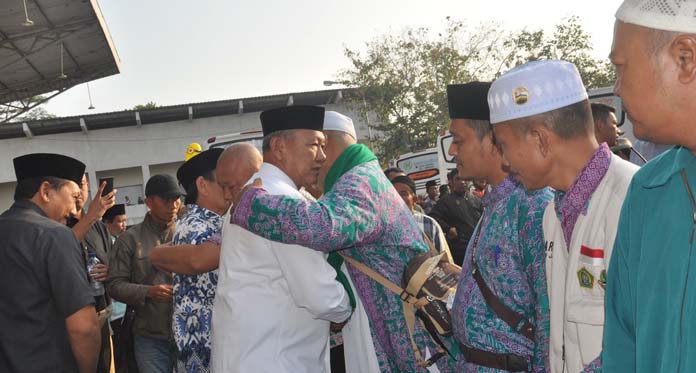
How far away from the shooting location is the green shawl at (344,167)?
344cm

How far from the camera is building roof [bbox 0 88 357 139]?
3822 cm

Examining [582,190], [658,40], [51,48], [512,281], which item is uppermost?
[51,48]

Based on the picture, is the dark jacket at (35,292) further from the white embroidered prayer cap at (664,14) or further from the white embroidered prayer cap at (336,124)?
the white embroidered prayer cap at (664,14)

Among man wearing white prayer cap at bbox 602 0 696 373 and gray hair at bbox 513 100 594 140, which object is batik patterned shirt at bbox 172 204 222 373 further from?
man wearing white prayer cap at bbox 602 0 696 373

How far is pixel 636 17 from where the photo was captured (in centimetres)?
136

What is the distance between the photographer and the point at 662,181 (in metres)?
1.42

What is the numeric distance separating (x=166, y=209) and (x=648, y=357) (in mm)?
5118

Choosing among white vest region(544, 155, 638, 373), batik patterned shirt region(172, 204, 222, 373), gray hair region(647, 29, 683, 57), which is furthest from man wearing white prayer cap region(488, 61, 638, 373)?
batik patterned shirt region(172, 204, 222, 373)

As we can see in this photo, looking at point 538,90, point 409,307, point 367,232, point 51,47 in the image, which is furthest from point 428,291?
point 51,47

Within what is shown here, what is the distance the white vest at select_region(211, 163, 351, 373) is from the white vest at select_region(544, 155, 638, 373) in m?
1.15

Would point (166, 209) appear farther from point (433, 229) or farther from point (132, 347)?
point (433, 229)

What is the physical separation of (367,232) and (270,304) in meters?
0.59

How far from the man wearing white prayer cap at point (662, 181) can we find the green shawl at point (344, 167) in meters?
2.03

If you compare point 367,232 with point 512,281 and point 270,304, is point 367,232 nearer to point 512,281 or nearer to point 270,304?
point 270,304
